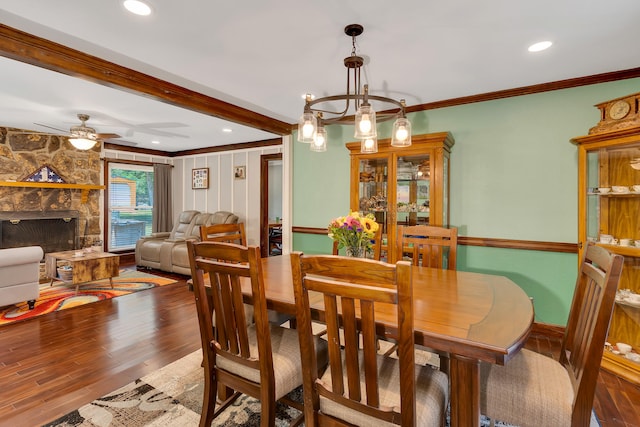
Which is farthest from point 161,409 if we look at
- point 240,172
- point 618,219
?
point 240,172

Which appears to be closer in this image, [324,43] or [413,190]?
[324,43]

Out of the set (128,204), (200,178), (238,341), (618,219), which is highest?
(200,178)

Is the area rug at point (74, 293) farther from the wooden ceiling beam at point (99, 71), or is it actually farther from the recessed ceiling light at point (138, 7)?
the recessed ceiling light at point (138, 7)

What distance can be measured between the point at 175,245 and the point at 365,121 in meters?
4.40

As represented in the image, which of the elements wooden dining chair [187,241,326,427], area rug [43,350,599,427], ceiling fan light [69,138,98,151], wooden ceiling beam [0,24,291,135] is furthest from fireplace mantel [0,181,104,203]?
wooden dining chair [187,241,326,427]

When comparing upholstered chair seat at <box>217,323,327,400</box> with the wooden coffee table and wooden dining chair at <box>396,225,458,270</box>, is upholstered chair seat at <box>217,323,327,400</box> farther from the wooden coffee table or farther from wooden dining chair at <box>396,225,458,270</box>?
the wooden coffee table

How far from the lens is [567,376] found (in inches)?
53.4

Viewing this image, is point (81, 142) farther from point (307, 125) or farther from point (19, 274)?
point (307, 125)

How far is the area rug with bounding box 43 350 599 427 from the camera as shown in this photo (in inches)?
69.6

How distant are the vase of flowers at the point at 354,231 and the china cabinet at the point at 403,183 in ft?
4.56

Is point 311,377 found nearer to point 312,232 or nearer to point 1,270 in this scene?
point 312,232

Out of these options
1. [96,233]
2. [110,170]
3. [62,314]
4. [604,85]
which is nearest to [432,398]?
[604,85]

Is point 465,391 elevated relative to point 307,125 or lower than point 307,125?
lower

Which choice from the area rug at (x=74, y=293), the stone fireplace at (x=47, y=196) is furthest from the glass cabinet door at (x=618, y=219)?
the stone fireplace at (x=47, y=196)
